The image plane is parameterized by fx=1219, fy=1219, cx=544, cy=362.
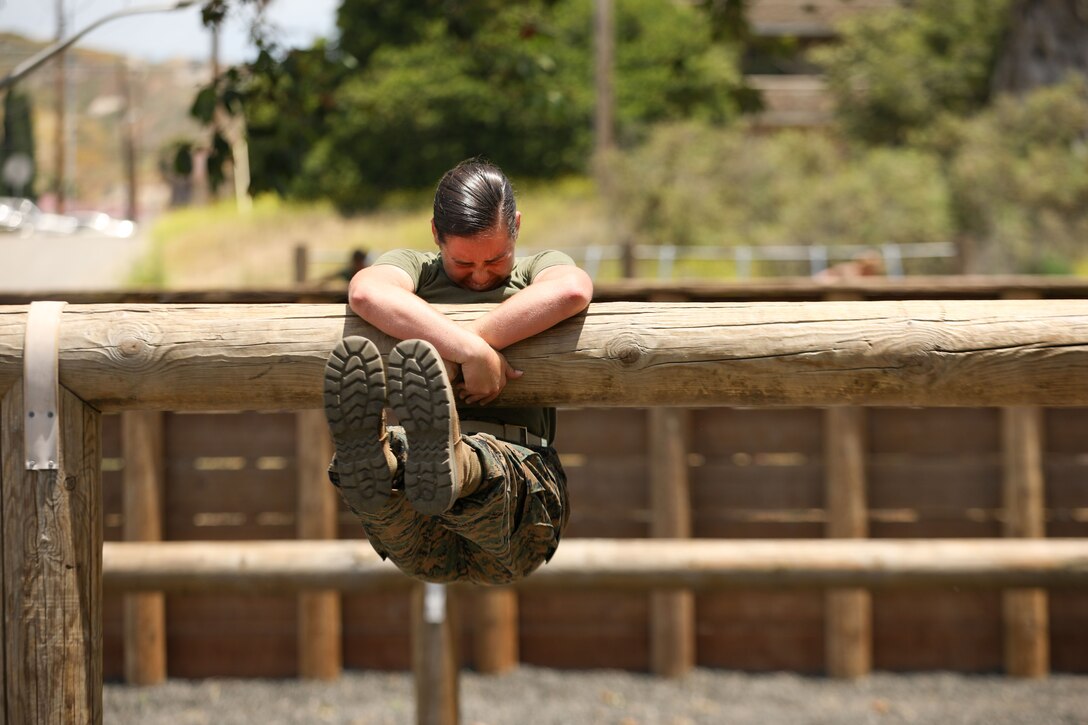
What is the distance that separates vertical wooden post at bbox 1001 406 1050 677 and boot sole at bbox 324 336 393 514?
153 inches

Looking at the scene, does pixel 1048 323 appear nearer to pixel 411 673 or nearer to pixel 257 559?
pixel 257 559

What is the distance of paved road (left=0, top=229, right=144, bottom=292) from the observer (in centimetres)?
2223

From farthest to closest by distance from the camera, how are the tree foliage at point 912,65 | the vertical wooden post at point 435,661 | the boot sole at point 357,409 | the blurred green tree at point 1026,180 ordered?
the tree foliage at point 912,65 → the blurred green tree at point 1026,180 → the vertical wooden post at point 435,661 → the boot sole at point 357,409

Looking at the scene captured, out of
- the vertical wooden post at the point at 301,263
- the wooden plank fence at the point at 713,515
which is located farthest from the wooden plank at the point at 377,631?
the vertical wooden post at the point at 301,263

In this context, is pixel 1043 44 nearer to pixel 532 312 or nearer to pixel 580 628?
pixel 580 628

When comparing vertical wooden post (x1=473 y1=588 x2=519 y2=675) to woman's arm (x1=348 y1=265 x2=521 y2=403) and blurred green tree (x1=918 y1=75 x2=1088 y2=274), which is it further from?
blurred green tree (x1=918 y1=75 x2=1088 y2=274)

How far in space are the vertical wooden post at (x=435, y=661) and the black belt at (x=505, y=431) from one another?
147 cm

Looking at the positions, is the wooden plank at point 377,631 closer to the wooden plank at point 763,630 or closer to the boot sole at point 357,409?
the wooden plank at point 763,630

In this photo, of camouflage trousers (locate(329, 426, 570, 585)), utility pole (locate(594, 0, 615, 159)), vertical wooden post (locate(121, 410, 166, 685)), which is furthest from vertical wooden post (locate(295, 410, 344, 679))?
utility pole (locate(594, 0, 615, 159))

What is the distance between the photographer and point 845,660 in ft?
18.9

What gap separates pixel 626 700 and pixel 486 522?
304 cm

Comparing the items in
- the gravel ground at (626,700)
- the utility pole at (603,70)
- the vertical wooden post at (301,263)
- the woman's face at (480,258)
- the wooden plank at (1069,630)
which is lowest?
the gravel ground at (626,700)

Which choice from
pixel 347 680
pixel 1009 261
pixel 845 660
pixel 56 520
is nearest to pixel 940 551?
pixel 845 660

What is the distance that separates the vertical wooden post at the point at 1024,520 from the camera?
18.3 feet
